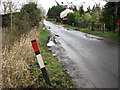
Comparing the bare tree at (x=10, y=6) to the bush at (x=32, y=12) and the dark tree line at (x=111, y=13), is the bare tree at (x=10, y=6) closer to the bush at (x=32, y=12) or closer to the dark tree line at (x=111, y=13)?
the bush at (x=32, y=12)

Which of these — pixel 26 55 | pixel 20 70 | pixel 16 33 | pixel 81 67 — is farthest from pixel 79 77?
pixel 16 33

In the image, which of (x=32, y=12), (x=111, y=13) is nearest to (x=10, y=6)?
(x=32, y=12)

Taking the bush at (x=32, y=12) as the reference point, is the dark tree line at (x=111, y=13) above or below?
below

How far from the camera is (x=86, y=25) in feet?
58.9

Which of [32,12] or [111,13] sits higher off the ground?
[32,12]

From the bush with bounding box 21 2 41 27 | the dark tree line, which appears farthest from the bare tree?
the dark tree line

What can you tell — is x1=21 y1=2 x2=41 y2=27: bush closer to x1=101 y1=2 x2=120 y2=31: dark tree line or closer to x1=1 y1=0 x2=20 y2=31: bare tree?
x1=1 y1=0 x2=20 y2=31: bare tree

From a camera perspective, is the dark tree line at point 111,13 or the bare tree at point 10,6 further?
Answer: the bare tree at point 10,6

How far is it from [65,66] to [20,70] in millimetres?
1768

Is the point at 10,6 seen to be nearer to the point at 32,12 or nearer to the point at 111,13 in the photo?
the point at 32,12

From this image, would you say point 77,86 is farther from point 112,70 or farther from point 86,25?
point 86,25

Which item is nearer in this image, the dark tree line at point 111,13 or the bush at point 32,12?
the dark tree line at point 111,13

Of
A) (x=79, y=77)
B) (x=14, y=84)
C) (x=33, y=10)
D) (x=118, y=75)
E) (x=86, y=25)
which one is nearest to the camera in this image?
(x=14, y=84)

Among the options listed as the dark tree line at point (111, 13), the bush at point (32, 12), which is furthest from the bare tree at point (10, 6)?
the dark tree line at point (111, 13)
